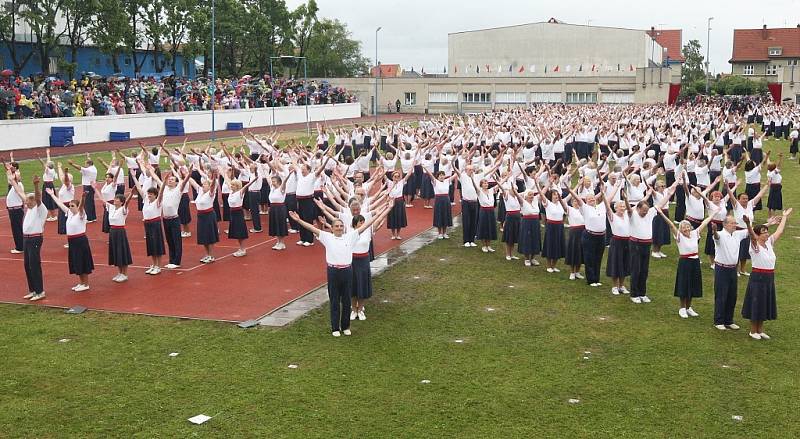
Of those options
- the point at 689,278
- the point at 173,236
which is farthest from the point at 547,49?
the point at 689,278

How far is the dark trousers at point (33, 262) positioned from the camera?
43.2 ft

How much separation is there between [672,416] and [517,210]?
8262 millimetres

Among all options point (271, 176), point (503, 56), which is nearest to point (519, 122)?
point (271, 176)

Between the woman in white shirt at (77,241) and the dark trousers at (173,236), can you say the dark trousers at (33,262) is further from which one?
the dark trousers at (173,236)

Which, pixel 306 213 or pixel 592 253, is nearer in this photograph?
pixel 592 253

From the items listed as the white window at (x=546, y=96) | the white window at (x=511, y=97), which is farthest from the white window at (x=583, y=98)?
the white window at (x=511, y=97)

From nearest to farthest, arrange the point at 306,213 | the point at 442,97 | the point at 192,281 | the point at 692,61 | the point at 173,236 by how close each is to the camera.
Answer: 1. the point at 192,281
2. the point at 173,236
3. the point at 306,213
4. the point at 442,97
5. the point at 692,61

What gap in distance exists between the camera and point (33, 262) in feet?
43.2

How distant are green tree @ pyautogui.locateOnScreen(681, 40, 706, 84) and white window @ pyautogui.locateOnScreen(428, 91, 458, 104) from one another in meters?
40.8

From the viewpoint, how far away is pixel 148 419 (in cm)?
862

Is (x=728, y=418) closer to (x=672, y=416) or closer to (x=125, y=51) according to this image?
(x=672, y=416)

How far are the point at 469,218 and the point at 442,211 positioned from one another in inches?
37.2

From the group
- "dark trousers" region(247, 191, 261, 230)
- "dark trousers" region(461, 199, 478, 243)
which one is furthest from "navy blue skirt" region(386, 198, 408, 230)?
"dark trousers" region(247, 191, 261, 230)

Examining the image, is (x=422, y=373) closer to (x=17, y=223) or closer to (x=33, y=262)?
(x=33, y=262)
